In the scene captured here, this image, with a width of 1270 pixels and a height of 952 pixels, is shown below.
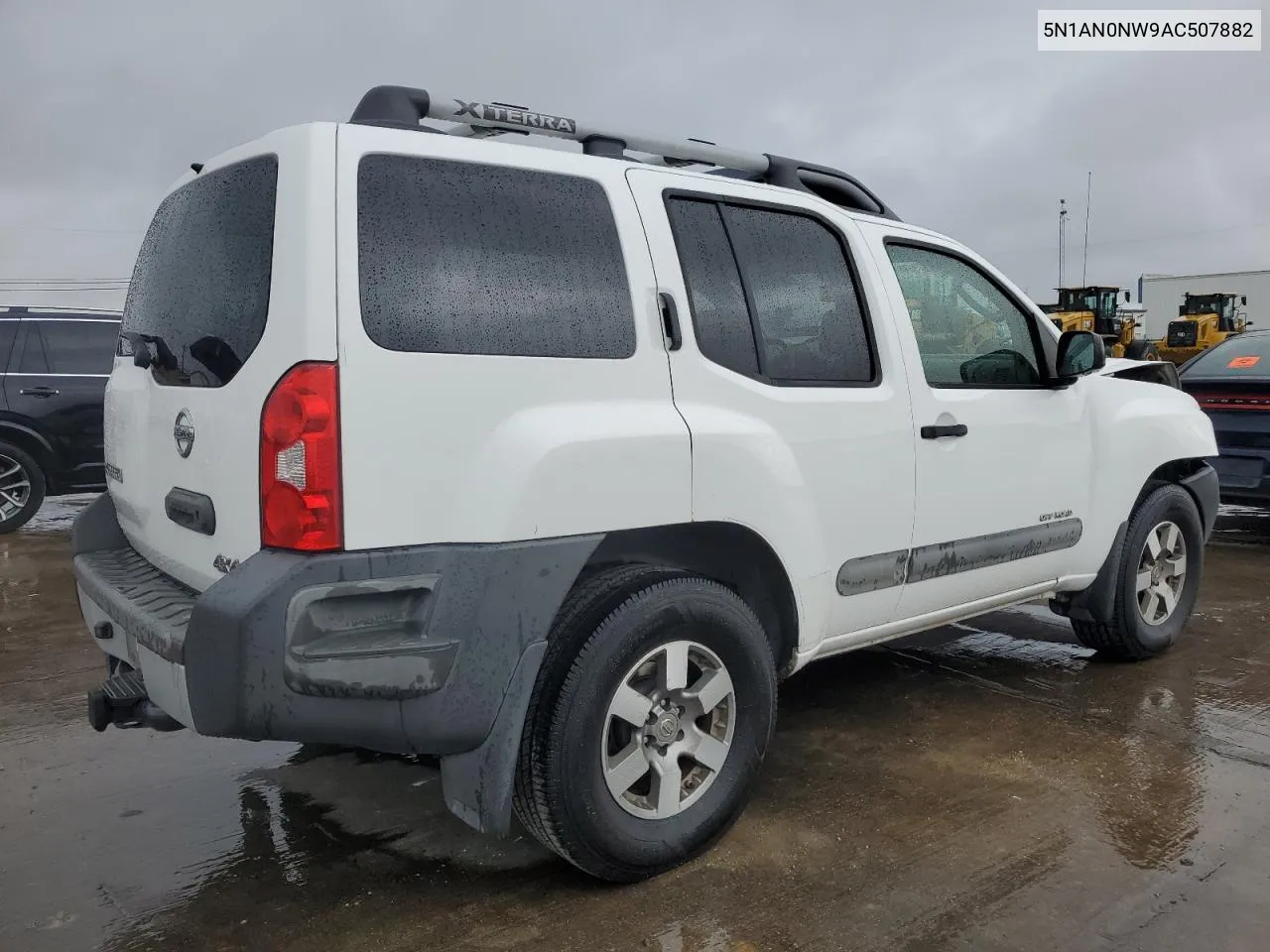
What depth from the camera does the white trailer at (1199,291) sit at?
37.8m

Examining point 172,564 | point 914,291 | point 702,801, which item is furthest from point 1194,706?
point 172,564

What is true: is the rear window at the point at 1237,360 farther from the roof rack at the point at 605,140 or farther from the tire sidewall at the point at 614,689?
the tire sidewall at the point at 614,689

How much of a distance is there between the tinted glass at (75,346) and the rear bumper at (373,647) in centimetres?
665

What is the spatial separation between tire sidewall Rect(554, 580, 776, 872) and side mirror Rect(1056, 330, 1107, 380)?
1827 mm

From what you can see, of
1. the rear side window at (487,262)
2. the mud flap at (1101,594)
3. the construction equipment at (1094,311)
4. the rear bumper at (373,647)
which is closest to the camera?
the rear bumper at (373,647)

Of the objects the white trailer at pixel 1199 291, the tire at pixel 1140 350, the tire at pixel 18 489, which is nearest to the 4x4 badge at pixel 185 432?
the tire at pixel 18 489

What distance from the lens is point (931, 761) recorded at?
355cm

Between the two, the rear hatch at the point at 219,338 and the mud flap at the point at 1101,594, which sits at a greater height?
the rear hatch at the point at 219,338

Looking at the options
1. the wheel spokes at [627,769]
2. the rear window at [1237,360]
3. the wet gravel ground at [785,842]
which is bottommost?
the wet gravel ground at [785,842]

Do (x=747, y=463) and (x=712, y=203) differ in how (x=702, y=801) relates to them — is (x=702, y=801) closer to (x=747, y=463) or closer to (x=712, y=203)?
(x=747, y=463)

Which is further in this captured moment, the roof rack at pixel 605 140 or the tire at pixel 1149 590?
the tire at pixel 1149 590

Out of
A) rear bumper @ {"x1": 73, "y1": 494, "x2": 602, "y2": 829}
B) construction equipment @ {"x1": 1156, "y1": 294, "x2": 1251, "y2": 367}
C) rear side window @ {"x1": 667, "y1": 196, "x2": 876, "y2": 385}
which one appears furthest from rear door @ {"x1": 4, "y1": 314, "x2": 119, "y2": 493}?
construction equipment @ {"x1": 1156, "y1": 294, "x2": 1251, "y2": 367}

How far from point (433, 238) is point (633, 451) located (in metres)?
0.71

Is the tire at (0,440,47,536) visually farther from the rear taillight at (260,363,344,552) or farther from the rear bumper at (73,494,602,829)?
the rear taillight at (260,363,344,552)
